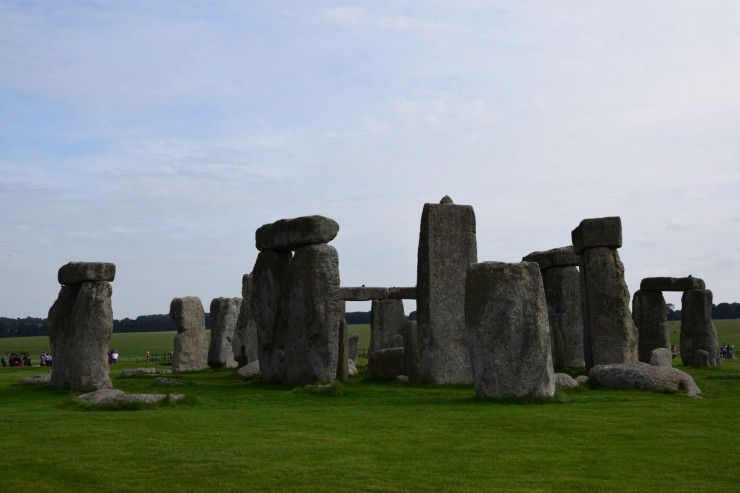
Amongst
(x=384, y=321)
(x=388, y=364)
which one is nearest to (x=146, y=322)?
(x=384, y=321)

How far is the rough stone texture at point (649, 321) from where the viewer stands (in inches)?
1095

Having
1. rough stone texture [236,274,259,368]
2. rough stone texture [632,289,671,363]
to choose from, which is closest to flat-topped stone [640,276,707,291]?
rough stone texture [632,289,671,363]

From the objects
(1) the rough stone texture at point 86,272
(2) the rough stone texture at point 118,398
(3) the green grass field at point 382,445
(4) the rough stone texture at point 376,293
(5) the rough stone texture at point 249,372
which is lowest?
(3) the green grass field at point 382,445

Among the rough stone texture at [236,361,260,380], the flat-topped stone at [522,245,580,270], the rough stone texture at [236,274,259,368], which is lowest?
the rough stone texture at [236,361,260,380]

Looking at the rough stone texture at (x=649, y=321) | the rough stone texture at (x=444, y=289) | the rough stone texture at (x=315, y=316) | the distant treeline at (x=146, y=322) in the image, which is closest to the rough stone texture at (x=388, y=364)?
the rough stone texture at (x=444, y=289)

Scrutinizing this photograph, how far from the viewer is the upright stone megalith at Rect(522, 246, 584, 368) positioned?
26.5 meters

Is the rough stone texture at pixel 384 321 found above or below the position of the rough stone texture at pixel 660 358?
above

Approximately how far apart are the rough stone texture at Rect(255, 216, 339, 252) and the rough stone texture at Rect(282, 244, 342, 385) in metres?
0.22

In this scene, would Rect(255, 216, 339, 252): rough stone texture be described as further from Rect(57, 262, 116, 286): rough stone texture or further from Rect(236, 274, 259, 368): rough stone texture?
Rect(236, 274, 259, 368): rough stone texture

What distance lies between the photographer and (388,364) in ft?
70.7

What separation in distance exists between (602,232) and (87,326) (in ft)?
37.7

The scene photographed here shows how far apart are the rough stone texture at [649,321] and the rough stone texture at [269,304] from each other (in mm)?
11584

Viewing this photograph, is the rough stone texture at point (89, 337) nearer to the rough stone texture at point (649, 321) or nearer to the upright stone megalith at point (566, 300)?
the upright stone megalith at point (566, 300)

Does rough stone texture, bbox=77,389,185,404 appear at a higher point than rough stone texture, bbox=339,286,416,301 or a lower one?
lower
